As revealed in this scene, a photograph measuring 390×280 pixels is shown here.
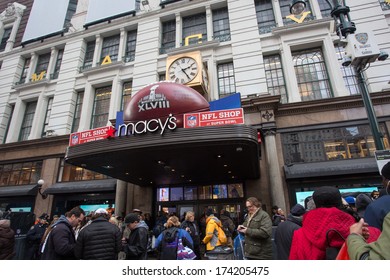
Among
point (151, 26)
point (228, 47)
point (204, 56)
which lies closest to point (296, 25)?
point (228, 47)

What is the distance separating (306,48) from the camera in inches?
592

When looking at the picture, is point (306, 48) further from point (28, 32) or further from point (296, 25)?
point (28, 32)

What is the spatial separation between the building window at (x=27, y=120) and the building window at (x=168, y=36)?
41.9 feet

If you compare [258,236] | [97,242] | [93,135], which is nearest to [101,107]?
[93,135]

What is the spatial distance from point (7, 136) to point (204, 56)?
A: 1779cm

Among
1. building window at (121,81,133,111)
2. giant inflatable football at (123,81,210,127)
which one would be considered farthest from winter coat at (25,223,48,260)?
building window at (121,81,133,111)

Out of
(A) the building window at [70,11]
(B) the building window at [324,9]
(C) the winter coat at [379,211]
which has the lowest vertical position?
(C) the winter coat at [379,211]

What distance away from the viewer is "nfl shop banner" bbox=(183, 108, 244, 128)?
797 centimetres

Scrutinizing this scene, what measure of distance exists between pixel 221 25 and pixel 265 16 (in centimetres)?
326

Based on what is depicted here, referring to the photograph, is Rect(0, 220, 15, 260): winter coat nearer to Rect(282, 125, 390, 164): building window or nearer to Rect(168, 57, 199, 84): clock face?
Rect(168, 57, 199, 84): clock face

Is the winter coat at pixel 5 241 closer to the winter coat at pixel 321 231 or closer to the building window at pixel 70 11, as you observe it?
the winter coat at pixel 321 231

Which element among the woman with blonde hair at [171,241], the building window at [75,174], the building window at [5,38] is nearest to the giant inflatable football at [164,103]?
the woman with blonde hair at [171,241]

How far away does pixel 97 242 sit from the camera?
3832 millimetres

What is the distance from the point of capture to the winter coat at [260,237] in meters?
4.10
